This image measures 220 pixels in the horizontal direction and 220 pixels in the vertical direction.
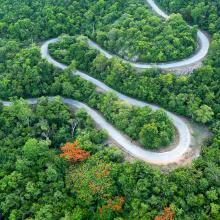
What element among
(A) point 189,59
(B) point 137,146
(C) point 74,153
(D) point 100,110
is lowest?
(C) point 74,153

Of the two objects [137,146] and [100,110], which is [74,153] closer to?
[137,146]

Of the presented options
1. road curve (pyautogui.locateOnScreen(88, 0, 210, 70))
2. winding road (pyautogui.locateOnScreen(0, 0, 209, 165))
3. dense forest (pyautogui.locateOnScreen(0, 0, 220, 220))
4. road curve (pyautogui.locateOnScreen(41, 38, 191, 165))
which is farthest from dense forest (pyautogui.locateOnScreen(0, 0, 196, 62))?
road curve (pyautogui.locateOnScreen(41, 38, 191, 165))

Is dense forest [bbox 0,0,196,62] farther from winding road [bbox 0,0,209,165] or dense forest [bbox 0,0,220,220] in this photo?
winding road [bbox 0,0,209,165]

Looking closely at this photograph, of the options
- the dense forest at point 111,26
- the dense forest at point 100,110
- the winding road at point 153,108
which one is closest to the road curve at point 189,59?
the winding road at point 153,108

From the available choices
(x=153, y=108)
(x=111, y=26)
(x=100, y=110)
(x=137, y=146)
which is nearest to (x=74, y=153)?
(x=137, y=146)

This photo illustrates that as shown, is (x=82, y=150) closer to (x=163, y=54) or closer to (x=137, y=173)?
(x=137, y=173)

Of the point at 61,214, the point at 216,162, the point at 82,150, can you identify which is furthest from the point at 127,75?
the point at 61,214
